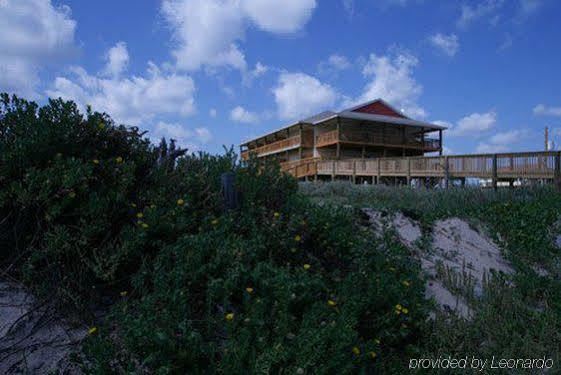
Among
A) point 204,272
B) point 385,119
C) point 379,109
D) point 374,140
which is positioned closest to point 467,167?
point 204,272

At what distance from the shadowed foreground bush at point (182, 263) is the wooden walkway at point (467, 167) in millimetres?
6084

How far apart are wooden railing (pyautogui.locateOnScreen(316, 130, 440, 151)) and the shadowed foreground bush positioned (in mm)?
28378

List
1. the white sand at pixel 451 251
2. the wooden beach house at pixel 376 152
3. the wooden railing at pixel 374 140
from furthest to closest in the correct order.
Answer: the wooden railing at pixel 374 140, the wooden beach house at pixel 376 152, the white sand at pixel 451 251

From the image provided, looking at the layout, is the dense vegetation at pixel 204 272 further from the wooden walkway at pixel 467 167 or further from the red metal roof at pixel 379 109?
the red metal roof at pixel 379 109

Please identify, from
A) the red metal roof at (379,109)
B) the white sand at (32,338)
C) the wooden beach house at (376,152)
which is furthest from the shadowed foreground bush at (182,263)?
the red metal roof at (379,109)

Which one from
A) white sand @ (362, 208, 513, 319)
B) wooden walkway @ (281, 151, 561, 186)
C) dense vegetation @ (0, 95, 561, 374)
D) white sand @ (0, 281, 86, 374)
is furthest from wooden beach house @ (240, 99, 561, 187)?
white sand @ (0, 281, 86, 374)

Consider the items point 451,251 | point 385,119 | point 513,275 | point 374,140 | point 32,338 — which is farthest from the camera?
point 385,119

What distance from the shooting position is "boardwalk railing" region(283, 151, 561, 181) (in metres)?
12.9

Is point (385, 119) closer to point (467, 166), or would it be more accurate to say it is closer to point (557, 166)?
point (467, 166)

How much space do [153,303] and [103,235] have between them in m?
1.26

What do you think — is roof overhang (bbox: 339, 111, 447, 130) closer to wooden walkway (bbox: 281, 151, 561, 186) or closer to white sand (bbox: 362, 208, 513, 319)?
wooden walkway (bbox: 281, 151, 561, 186)

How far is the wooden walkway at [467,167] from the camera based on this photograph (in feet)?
42.3

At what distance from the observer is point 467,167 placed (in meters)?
15.8

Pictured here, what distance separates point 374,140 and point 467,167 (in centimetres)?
1882
